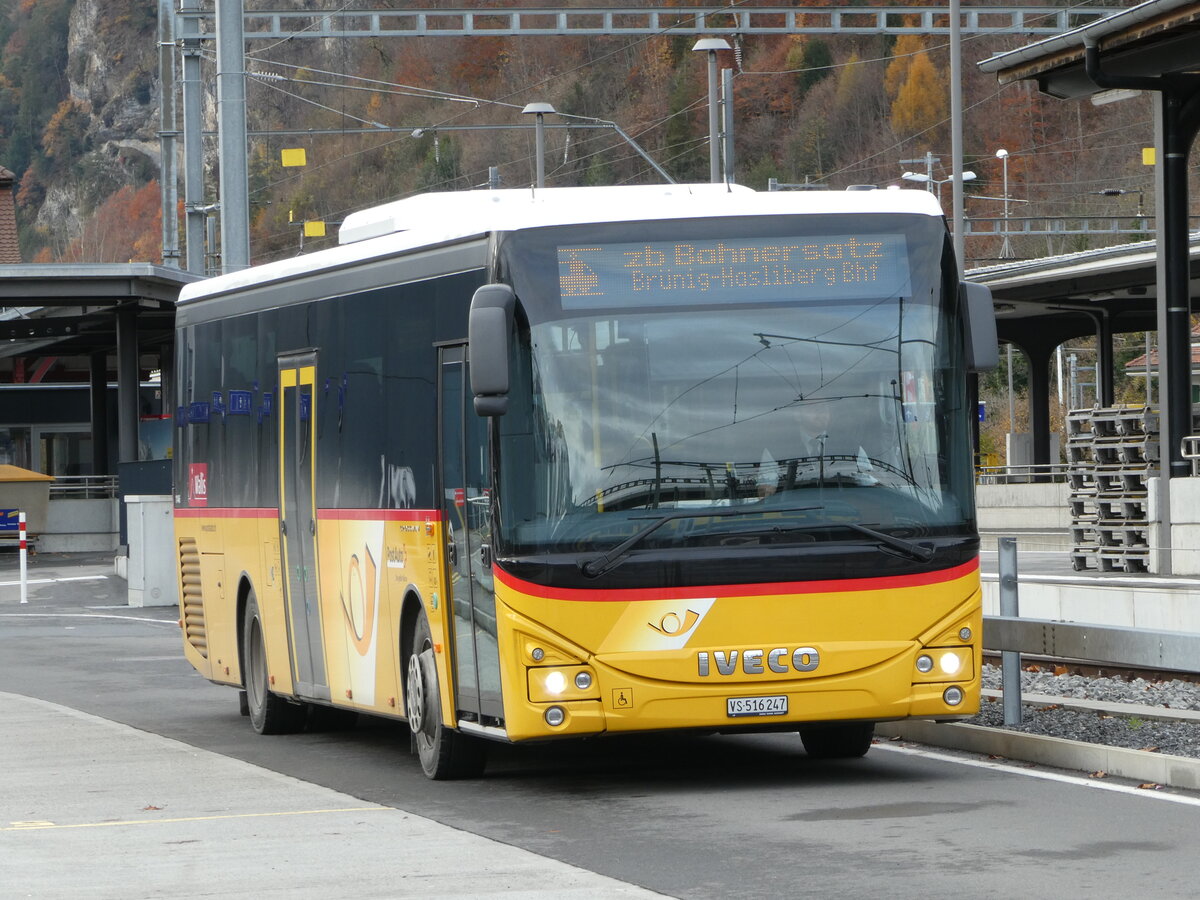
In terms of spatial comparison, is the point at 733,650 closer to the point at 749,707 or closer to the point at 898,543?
the point at 749,707

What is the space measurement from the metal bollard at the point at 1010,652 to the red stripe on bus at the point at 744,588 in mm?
1795

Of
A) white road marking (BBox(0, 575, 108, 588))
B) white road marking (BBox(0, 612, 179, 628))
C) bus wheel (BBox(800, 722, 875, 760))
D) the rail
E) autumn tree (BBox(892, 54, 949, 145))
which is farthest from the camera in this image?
autumn tree (BBox(892, 54, 949, 145))

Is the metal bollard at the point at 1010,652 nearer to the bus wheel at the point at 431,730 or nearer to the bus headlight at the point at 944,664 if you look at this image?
the bus headlight at the point at 944,664

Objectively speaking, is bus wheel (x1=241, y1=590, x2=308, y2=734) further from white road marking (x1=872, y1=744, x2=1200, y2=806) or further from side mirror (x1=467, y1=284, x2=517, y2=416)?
side mirror (x1=467, y1=284, x2=517, y2=416)

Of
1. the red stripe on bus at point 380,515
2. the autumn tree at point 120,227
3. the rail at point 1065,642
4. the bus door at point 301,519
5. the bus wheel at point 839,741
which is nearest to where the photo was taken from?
the rail at point 1065,642

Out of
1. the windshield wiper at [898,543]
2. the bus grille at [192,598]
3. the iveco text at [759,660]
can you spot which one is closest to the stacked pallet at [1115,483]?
the bus grille at [192,598]

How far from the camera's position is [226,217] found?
75.7 feet

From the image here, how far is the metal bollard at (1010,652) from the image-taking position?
1262 cm

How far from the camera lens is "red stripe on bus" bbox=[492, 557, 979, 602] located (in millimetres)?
10523

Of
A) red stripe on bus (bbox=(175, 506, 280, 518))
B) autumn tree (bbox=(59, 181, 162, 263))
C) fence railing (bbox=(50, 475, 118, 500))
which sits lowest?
fence railing (bbox=(50, 475, 118, 500))

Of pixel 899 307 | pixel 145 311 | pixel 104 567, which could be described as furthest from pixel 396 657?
pixel 145 311

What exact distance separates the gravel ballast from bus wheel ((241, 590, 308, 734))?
4.62 metres

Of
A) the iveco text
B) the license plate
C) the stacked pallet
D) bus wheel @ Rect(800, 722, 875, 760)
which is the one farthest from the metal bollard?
the stacked pallet

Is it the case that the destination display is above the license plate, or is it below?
above
